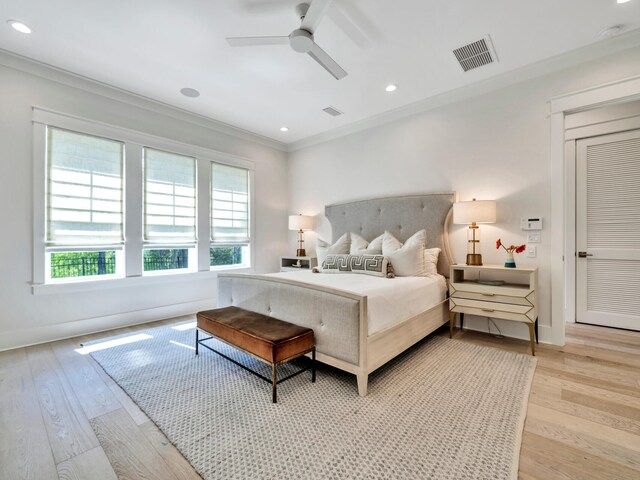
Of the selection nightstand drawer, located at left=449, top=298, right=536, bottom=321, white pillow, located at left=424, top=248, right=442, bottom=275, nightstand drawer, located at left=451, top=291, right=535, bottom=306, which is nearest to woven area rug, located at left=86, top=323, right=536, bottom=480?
nightstand drawer, located at left=449, top=298, right=536, bottom=321

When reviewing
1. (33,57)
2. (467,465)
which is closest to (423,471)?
(467,465)

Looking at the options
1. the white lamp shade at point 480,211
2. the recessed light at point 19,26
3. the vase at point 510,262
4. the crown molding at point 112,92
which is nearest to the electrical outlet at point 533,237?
the vase at point 510,262

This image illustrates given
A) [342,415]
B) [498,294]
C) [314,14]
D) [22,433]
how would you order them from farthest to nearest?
[498,294]
[314,14]
[342,415]
[22,433]

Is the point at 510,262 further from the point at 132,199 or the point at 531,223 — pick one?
the point at 132,199

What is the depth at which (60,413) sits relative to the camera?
176 centimetres

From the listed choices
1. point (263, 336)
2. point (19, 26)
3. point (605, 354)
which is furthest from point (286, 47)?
point (605, 354)

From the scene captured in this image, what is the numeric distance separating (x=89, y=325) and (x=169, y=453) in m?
2.64

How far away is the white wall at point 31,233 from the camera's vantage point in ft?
9.15

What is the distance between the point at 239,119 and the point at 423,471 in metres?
4.57

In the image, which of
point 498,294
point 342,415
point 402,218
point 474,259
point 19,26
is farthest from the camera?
point 402,218

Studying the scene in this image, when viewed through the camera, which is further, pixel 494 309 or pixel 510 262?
pixel 510 262

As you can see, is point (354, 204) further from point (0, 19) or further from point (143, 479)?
point (0, 19)

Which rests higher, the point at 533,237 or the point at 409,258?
the point at 533,237

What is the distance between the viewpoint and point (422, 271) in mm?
3199
